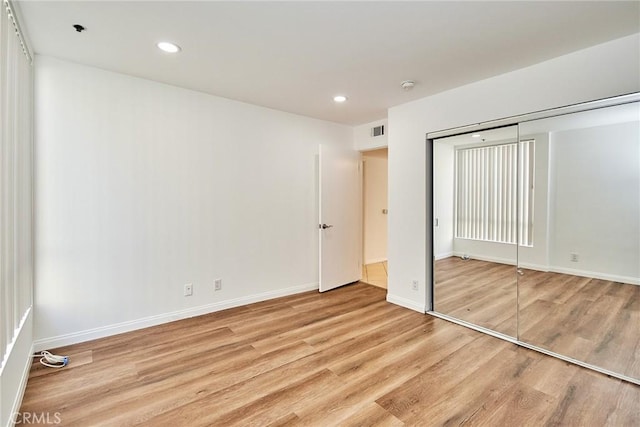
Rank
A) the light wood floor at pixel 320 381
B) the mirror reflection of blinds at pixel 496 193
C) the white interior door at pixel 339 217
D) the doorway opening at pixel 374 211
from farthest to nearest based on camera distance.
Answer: the doorway opening at pixel 374 211
the white interior door at pixel 339 217
the mirror reflection of blinds at pixel 496 193
the light wood floor at pixel 320 381

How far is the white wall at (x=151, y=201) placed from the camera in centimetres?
258

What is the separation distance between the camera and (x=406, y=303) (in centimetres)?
365

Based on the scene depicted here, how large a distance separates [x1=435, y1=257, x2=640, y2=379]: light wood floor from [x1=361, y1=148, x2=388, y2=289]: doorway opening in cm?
240

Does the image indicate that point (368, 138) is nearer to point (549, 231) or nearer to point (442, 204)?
point (442, 204)

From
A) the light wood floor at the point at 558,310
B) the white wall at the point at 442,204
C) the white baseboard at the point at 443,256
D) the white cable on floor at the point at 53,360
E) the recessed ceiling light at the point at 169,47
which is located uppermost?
the recessed ceiling light at the point at 169,47

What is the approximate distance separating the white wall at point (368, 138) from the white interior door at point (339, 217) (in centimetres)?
17

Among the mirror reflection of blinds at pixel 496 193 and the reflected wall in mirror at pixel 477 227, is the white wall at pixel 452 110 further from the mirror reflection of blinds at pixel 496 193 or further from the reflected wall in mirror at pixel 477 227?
the mirror reflection of blinds at pixel 496 193

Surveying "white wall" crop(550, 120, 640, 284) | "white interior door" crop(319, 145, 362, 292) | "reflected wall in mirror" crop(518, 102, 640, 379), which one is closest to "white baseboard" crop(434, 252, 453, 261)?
"reflected wall in mirror" crop(518, 102, 640, 379)

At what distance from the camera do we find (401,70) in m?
2.71

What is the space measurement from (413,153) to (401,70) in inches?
43.3

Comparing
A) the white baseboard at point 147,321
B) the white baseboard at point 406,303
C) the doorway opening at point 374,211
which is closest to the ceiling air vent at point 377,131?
the doorway opening at point 374,211

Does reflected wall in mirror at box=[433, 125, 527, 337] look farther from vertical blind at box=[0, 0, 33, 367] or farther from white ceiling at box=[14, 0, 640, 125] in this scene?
vertical blind at box=[0, 0, 33, 367]

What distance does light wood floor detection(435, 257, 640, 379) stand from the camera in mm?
2270

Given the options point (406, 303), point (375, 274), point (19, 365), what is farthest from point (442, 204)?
point (19, 365)
